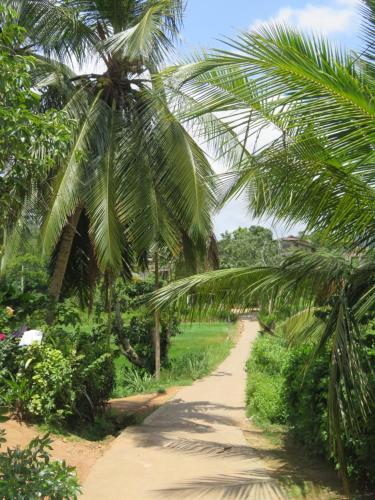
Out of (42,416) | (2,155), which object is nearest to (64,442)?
(42,416)

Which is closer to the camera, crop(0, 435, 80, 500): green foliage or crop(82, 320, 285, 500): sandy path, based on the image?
crop(0, 435, 80, 500): green foliage

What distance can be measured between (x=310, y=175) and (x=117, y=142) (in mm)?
5464

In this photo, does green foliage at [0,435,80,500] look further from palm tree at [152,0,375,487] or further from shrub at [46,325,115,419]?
shrub at [46,325,115,419]

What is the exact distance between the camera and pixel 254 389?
1190 cm

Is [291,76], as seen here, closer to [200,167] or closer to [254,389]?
[200,167]

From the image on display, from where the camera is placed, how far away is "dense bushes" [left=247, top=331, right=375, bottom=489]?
602cm

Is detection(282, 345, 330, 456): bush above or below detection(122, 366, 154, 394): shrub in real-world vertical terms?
above

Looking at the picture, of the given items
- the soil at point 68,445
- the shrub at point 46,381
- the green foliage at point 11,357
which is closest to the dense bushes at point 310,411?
the soil at point 68,445

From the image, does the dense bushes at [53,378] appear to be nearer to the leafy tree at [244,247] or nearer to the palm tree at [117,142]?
the palm tree at [117,142]

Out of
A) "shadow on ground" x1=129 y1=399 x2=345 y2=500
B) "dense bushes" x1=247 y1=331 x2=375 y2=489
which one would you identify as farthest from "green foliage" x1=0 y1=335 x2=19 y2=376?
"dense bushes" x1=247 y1=331 x2=375 y2=489

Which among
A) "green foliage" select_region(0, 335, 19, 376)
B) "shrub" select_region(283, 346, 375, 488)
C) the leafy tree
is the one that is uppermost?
the leafy tree

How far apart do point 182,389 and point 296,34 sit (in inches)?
463

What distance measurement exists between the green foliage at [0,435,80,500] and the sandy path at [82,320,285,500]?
6.78ft

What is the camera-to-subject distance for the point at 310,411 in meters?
7.21
